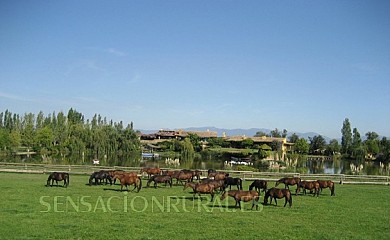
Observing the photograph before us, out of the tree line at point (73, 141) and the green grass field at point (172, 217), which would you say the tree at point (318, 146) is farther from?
the green grass field at point (172, 217)

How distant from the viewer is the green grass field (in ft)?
34.5

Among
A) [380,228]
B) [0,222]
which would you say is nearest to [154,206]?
[0,222]

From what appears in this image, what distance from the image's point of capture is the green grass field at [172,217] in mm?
10523

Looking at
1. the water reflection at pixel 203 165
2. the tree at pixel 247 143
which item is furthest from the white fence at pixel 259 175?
the tree at pixel 247 143

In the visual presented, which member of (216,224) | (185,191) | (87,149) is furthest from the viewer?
(87,149)

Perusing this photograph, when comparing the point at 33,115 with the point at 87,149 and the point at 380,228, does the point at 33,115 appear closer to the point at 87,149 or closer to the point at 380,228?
the point at 87,149

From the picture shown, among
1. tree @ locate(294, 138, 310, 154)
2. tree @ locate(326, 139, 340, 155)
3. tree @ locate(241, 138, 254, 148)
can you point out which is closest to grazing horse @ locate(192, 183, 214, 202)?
tree @ locate(241, 138, 254, 148)

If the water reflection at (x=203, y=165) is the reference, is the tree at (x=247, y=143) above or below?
above

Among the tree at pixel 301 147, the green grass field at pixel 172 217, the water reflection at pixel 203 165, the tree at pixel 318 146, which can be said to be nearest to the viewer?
the green grass field at pixel 172 217

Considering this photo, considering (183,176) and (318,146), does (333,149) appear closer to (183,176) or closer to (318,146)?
(318,146)

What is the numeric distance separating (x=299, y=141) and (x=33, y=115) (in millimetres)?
67323

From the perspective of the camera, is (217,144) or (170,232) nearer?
(170,232)

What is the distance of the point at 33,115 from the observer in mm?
91500

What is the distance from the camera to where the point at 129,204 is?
1468cm
